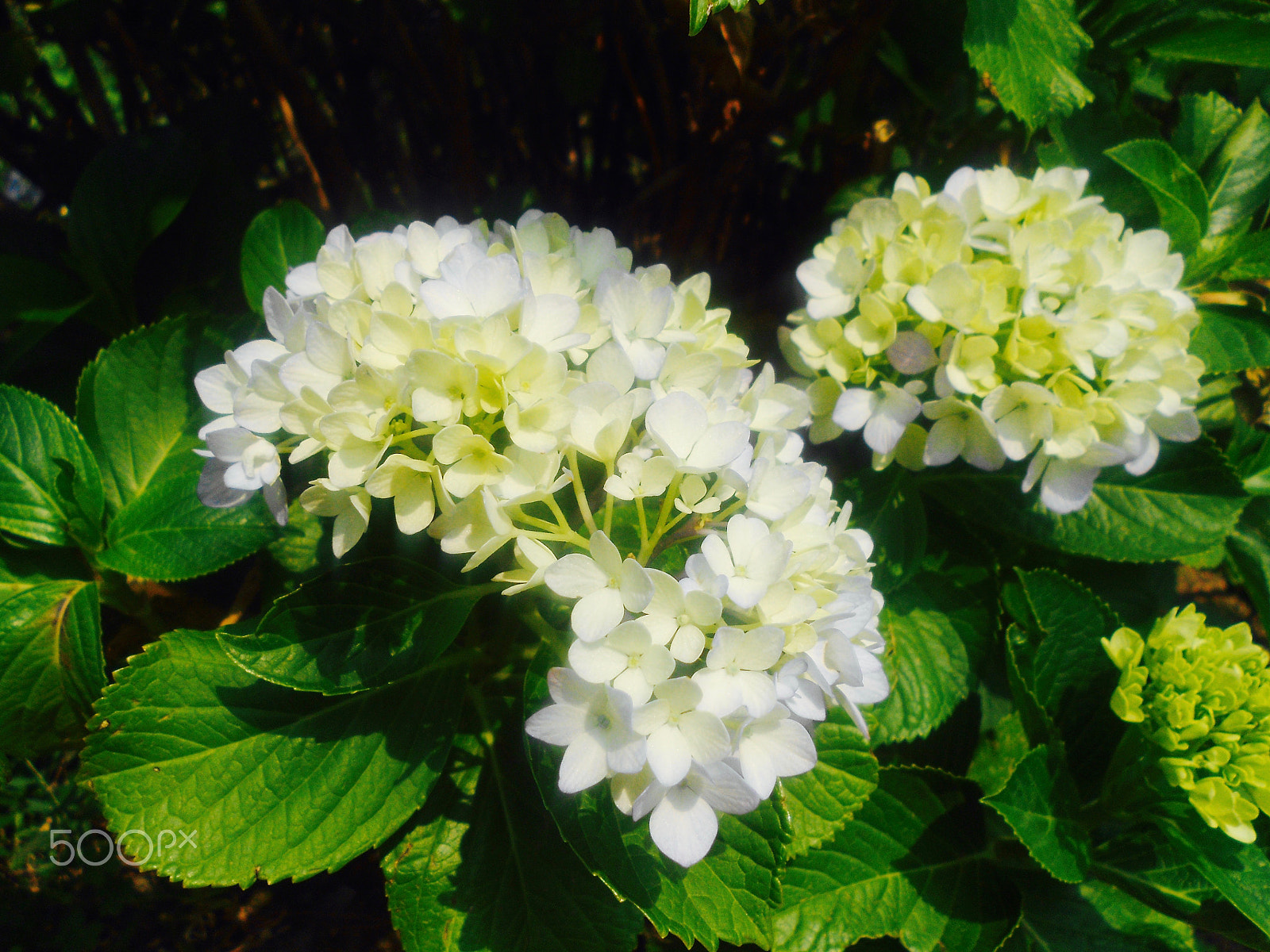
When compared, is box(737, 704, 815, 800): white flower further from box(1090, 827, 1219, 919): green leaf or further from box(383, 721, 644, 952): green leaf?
box(1090, 827, 1219, 919): green leaf

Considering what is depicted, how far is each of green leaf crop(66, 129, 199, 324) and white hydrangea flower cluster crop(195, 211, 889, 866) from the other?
671mm

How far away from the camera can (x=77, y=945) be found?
3.82ft

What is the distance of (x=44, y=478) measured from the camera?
3.22 ft

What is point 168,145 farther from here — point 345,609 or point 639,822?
point 639,822

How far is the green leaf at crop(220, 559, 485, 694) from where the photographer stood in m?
0.73

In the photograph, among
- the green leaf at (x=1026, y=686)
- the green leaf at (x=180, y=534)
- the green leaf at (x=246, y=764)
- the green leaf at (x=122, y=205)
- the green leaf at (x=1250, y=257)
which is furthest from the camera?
the green leaf at (x=122, y=205)

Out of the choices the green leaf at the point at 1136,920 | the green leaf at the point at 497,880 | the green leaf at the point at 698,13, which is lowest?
the green leaf at the point at 1136,920

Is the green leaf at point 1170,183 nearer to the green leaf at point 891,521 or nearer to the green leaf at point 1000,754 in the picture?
the green leaf at point 891,521

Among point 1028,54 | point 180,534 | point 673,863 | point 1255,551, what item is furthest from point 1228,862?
point 180,534

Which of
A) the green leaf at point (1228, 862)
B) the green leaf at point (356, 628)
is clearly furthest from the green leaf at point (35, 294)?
the green leaf at point (1228, 862)

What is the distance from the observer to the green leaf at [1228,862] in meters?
0.91

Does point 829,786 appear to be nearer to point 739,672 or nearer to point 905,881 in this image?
point 905,881

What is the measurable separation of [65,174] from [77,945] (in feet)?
4.62

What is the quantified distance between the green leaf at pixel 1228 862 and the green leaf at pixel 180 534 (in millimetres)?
1212
